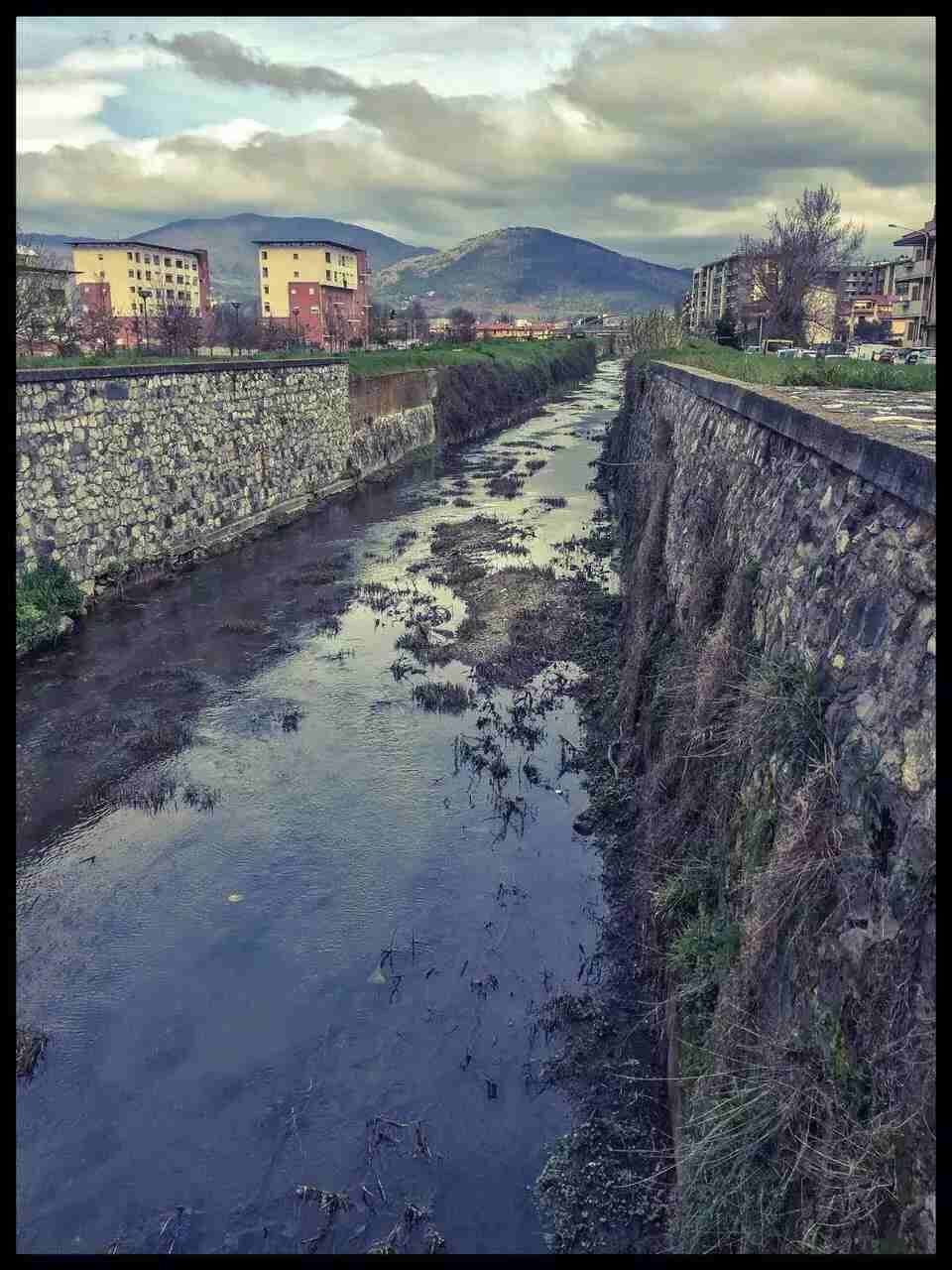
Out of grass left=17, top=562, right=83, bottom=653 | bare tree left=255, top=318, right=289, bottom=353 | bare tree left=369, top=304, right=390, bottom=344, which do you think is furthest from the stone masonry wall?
bare tree left=369, top=304, right=390, bottom=344

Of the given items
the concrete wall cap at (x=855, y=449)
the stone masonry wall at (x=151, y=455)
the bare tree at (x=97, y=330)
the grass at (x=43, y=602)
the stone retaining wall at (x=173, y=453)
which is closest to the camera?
the concrete wall cap at (x=855, y=449)

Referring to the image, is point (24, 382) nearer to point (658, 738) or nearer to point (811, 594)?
point (658, 738)

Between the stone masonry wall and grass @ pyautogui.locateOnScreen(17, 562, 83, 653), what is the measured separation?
0.97 feet

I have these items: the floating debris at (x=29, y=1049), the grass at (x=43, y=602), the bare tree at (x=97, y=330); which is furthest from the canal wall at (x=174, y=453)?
the bare tree at (x=97, y=330)

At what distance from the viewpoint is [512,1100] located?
6.77 metres

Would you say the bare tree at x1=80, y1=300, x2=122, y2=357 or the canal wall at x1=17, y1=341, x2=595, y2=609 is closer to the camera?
the canal wall at x1=17, y1=341, x2=595, y2=609

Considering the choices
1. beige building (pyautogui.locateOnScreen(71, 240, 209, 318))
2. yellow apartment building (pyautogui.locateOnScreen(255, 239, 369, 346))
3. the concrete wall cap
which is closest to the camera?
the concrete wall cap

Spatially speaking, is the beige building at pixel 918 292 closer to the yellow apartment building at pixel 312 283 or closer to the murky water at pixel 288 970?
the yellow apartment building at pixel 312 283

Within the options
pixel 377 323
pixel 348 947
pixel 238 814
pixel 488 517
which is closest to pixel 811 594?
pixel 348 947

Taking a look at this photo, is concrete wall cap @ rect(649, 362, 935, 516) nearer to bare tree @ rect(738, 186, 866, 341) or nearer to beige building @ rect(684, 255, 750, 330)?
bare tree @ rect(738, 186, 866, 341)

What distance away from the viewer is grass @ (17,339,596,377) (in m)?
22.4

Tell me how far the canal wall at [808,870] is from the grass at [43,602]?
1146cm

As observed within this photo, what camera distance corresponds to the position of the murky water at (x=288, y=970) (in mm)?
6117

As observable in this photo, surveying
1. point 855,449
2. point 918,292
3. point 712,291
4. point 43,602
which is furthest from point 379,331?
point 712,291
